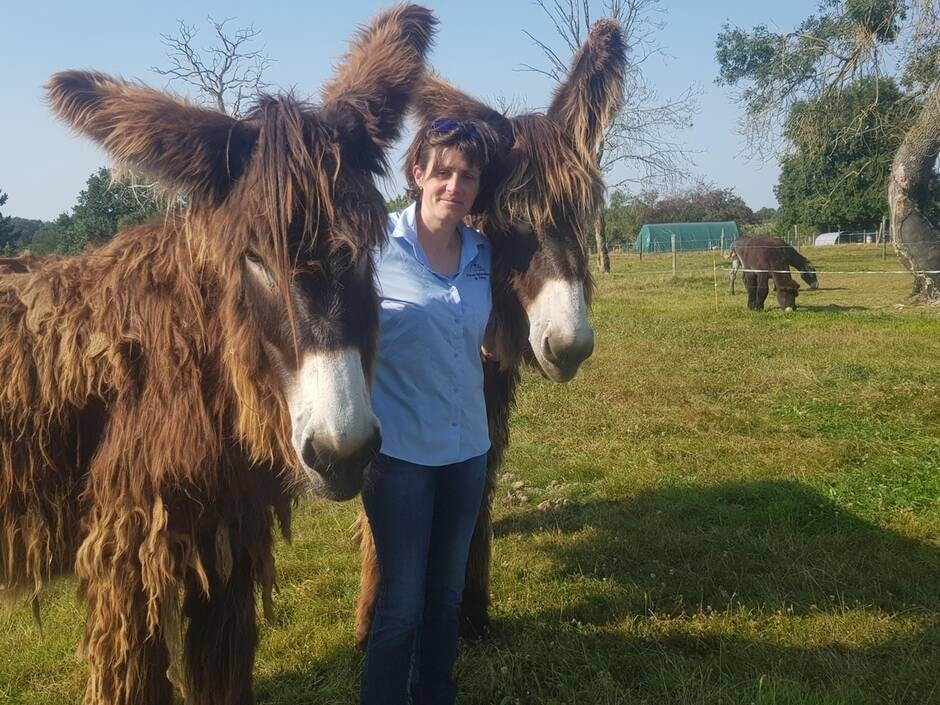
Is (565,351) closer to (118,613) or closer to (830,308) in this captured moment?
(118,613)

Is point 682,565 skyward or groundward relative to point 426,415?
groundward

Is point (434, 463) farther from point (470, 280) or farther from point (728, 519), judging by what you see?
point (728, 519)

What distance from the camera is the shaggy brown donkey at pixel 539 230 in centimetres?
283

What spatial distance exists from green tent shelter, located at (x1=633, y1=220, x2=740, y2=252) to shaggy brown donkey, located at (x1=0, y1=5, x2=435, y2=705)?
51.8m

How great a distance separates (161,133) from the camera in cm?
193

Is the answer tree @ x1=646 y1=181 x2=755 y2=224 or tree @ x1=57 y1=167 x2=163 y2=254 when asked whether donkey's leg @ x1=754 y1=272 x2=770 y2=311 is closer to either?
tree @ x1=57 y1=167 x2=163 y2=254

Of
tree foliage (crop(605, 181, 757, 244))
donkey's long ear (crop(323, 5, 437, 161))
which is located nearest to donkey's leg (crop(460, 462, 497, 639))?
donkey's long ear (crop(323, 5, 437, 161))

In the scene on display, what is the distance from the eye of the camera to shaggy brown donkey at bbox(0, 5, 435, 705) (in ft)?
6.11

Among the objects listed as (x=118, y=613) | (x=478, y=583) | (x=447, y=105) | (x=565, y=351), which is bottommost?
(x=478, y=583)

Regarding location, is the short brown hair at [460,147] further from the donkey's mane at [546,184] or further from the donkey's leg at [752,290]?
the donkey's leg at [752,290]

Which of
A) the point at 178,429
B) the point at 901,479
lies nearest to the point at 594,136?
the point at 178,429

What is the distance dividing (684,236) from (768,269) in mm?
44357

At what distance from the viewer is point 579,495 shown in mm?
5391

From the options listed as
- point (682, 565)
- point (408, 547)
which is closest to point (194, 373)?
point (408, 547)
